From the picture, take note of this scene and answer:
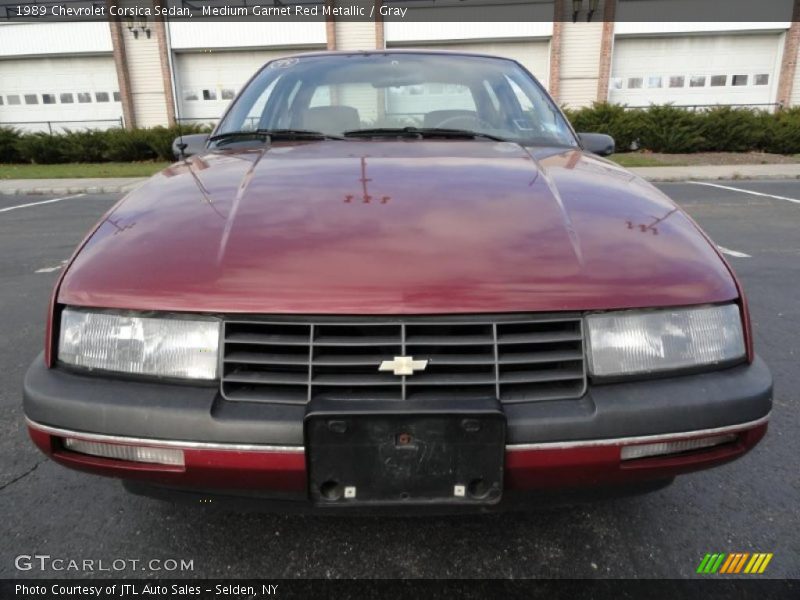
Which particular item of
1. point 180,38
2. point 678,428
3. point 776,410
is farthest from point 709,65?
point 678,428

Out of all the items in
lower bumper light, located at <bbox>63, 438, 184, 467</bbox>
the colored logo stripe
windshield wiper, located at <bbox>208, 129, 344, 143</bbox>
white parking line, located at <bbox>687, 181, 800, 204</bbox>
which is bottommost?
the colored logo stripe

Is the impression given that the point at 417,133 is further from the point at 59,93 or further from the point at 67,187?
the point at 59,93

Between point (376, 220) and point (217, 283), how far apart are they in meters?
0.43

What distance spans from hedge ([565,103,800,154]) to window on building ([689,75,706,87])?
458 cm

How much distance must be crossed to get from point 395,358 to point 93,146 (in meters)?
19.0

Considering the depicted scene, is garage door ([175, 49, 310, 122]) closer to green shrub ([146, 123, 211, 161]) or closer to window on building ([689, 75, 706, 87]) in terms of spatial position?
green shrub ([146, 123, 211, 161])

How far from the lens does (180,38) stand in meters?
20.5

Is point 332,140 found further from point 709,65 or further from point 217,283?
point 709,65

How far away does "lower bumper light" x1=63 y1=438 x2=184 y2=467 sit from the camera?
1.27 metres

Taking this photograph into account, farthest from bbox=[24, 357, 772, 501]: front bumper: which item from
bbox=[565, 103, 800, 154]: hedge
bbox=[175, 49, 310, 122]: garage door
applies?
bbox=[175, 49, 310, 122]: garage door

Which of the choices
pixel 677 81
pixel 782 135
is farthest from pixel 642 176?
pixel 677 81

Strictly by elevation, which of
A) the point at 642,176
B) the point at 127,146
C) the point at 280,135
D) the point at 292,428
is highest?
the point at 280,135

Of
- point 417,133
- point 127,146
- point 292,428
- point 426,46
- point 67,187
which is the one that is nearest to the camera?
point 292,428

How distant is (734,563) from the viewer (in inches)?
64.1
